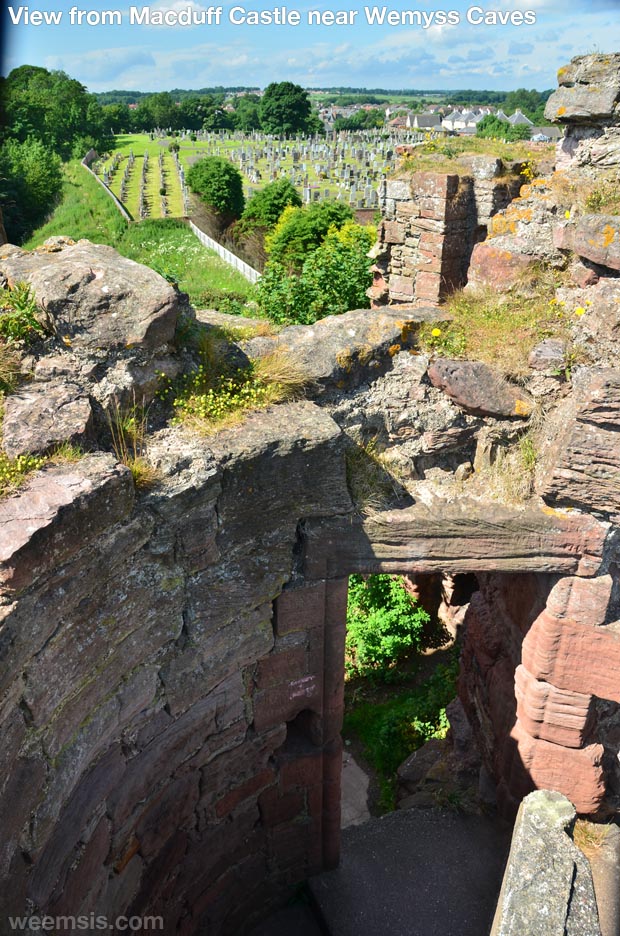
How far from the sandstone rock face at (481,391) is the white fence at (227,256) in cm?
2061

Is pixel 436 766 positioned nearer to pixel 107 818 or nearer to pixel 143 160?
pixel 107 818

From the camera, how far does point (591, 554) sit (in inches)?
228

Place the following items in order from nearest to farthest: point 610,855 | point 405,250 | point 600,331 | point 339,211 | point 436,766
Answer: point 600,331
point 610,855
point 436,766
point 405,250
point 339,211

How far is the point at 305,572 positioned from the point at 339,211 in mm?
18177

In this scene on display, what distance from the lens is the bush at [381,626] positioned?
1116 centimetres

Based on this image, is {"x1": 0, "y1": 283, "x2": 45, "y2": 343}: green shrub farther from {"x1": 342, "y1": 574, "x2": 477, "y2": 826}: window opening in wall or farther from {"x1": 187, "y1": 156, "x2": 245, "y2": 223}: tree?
{"x1": 187, "y1": 156, "x2": 245, "y2": 223}: tree

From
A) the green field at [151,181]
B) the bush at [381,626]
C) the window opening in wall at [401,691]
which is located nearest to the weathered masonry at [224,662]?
the window opening in wall at [401,691]

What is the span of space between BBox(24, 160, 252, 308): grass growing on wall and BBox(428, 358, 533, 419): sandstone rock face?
17488 mm

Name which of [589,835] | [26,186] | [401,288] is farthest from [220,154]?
[589,835]

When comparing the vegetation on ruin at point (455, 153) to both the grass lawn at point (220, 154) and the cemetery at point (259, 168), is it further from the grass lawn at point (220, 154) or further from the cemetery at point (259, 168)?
the grass lawn at point (220, 154)

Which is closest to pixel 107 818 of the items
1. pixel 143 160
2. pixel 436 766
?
pixel 436 766

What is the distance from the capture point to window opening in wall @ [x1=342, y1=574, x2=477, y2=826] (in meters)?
8.97

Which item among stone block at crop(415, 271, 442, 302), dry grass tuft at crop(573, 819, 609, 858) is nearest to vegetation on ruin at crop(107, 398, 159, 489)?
dry grass tuft at crop(573, 819, 609, 858)

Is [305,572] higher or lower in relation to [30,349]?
lower
